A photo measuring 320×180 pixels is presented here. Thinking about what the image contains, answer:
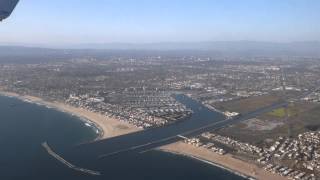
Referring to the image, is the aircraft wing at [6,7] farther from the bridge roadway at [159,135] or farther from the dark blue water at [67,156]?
the bridge roadway at [159,135]

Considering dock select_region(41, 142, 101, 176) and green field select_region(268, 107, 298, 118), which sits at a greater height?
green field select_region(268, 107, 298, 118)

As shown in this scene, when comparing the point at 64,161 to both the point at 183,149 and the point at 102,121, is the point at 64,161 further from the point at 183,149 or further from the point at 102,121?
the point at 102,121

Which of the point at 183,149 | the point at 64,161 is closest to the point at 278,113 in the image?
the point at 183,149

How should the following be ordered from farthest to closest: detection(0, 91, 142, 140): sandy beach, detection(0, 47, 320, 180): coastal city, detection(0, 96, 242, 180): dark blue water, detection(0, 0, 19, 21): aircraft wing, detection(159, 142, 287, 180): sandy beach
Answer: detection(0, 91, 142, 140): sandy beach, detection(0, 47, 320, 180): coastal city, detection(159, 142, 287, 180): sandy beach, detection(0, 96, 242, 180): dark blue water, detection(0, 0, 19, 21): aircraft wing

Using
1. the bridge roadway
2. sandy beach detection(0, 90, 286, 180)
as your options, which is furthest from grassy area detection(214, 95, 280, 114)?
sandy beach detection(0, 90, 286, 180)

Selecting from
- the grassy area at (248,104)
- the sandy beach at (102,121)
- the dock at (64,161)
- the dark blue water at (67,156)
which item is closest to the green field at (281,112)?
the grassy area at (248,104)

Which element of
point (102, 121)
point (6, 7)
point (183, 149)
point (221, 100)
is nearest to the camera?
point (6, 7)

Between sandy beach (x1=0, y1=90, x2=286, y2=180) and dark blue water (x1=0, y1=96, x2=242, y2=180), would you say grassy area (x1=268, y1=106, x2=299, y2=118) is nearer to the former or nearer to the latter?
sandy beach (x1=0, y1=90, x2=286, y2=180)
